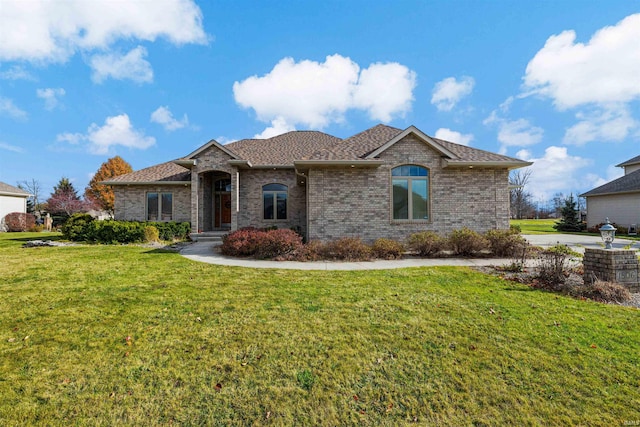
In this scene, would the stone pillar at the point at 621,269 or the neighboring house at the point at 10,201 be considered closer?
the stone pillar at the point at 621,269

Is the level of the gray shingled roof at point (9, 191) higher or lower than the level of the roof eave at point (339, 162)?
higher

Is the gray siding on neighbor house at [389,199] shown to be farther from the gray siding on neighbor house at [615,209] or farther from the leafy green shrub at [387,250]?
the gray siding on neighbor house at [615,209]

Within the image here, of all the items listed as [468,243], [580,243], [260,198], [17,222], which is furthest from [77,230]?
[580,243]

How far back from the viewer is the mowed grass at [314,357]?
9.07 feet

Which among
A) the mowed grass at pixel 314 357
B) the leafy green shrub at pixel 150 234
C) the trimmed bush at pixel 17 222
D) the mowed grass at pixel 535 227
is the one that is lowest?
the mowed grass at pixel 314 357

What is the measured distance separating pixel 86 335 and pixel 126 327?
0.48 meters

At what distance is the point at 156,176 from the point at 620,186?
36.0 metres

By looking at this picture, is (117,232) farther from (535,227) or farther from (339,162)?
(535,227)

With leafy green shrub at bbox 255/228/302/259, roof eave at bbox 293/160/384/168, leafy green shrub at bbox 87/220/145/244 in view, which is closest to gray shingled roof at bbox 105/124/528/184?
roof eave at bbox 293/160/384/168

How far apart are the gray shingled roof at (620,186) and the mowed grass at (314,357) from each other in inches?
1032

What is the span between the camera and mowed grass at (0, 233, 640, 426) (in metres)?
2.77

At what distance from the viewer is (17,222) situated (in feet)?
81.9

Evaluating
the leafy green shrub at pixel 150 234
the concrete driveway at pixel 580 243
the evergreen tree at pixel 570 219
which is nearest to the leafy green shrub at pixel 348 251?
the concrete driveway at pixel 580 243

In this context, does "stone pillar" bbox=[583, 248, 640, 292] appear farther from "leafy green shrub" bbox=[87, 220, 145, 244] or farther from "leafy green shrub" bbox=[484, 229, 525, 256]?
"leafy green shrub" bbox=[87, 220, 145, 244]
